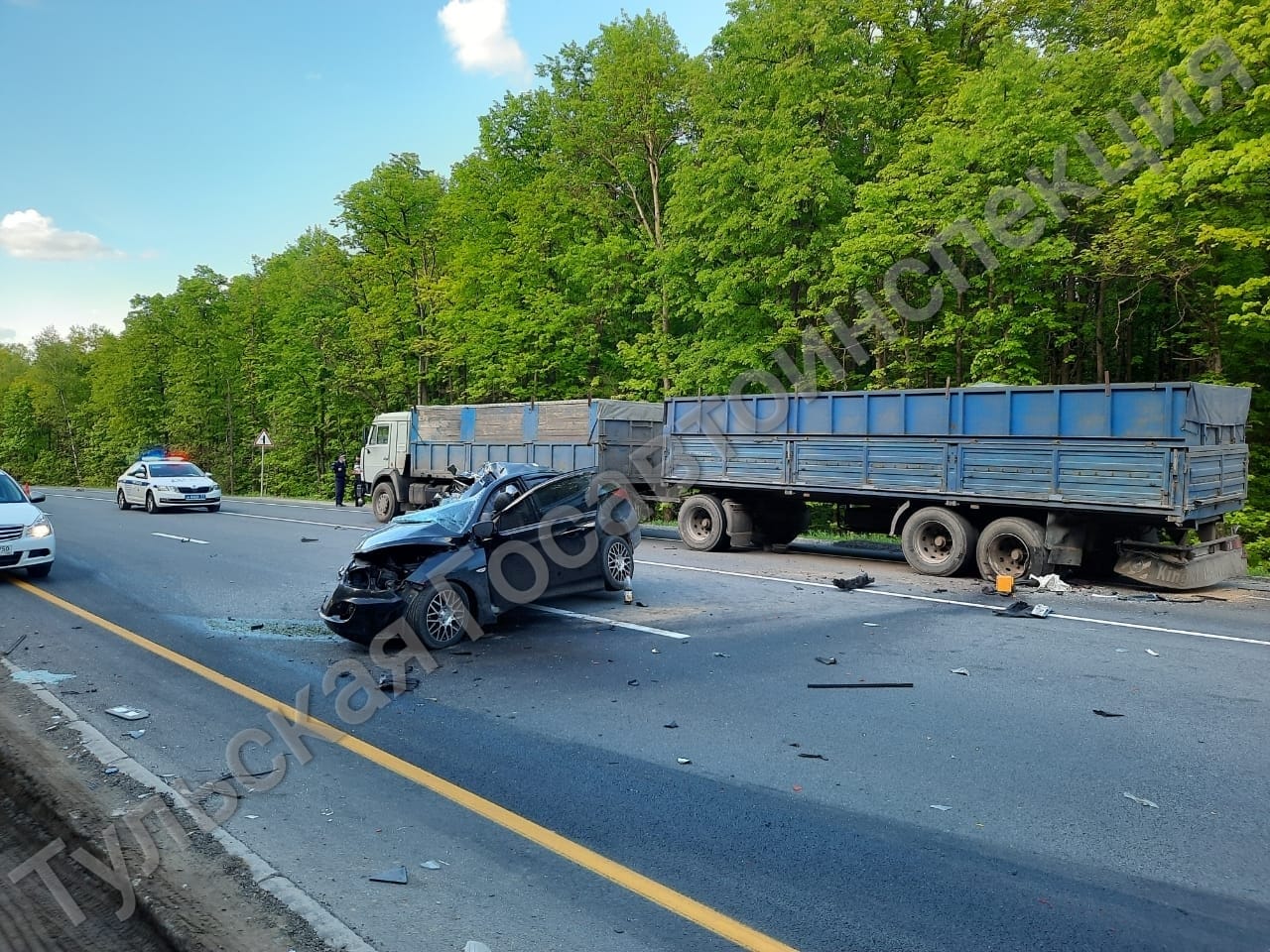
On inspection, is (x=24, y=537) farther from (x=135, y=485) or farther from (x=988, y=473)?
(x=135, y=485)

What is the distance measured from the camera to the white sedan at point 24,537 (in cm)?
1105

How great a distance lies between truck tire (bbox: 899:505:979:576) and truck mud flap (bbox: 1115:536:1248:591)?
206cm

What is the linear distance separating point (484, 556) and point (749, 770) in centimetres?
414

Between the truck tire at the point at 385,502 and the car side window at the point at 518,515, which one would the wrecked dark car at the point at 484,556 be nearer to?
the car side window at the point at 518,515

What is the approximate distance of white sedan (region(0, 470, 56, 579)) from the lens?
435 inches

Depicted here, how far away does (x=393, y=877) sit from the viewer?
362 centimetres

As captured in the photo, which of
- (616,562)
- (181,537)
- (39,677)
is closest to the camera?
(39,677)

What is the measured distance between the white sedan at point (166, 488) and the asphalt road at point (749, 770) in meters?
15.4

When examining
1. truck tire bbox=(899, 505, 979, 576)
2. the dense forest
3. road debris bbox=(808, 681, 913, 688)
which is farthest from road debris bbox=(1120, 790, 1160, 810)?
the dense forest

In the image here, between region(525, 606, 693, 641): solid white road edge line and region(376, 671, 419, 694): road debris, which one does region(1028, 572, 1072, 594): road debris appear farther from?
region(376, 671, 419, 694): road debris

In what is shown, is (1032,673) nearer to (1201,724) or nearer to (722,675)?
(1201,724)

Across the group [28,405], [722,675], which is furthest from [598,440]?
[28,405]

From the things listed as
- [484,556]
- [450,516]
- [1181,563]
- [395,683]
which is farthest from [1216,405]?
[395,683]

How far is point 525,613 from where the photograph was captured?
9562 millimetres
